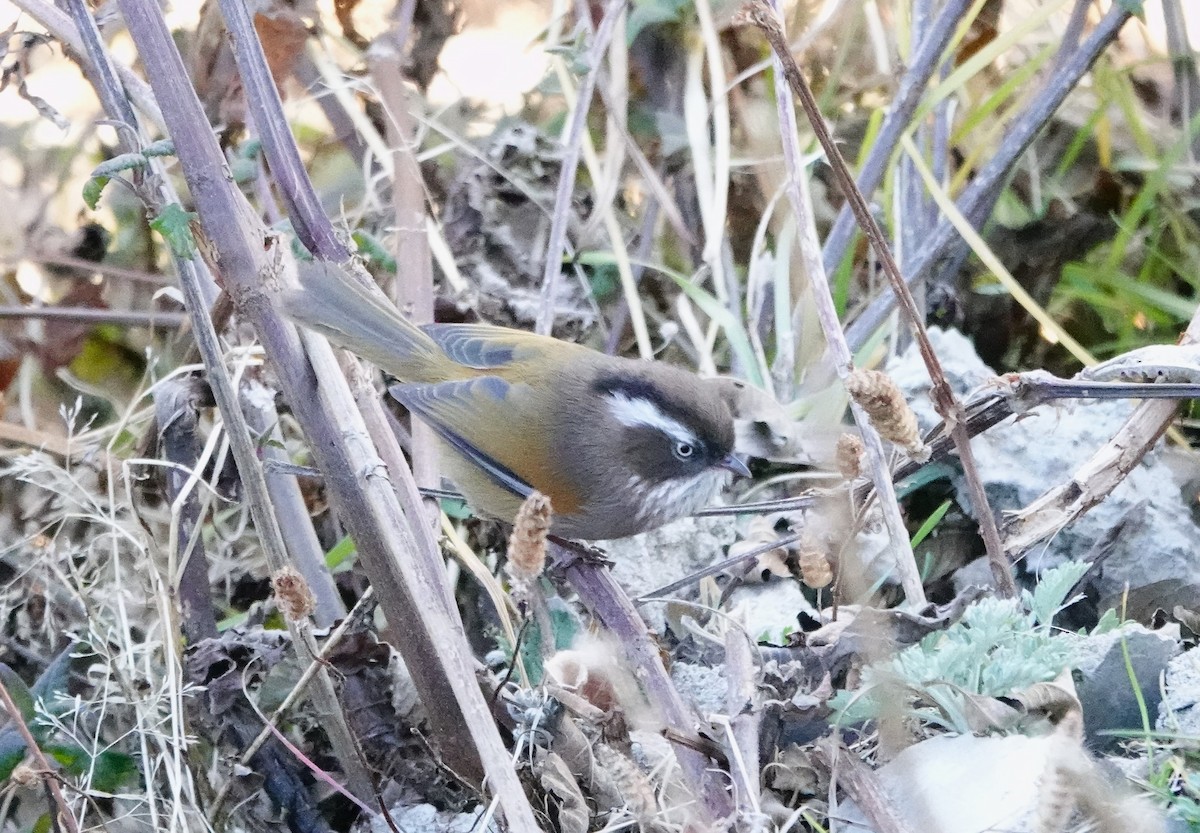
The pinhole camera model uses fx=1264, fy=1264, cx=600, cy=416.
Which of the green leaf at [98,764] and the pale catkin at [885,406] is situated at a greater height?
the pale catkin at [885,406]

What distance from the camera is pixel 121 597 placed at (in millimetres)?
3023

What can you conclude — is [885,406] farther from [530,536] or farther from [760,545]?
[760,545]

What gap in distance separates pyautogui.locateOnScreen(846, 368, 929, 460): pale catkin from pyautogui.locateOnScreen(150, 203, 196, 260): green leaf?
4.08 ft

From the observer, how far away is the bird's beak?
335 cm

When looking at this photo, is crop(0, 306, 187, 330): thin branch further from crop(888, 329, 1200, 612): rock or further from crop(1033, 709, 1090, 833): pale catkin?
crop(1033, 709, 1090, 833): pale catkin

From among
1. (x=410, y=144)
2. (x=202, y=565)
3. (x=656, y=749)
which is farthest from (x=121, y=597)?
(x=410, y=144)

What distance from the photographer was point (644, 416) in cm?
341

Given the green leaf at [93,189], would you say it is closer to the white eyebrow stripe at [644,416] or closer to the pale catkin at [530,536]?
the pale catkin at [530,536]

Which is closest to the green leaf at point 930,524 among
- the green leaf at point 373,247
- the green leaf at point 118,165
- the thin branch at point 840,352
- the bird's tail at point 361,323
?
the thin branch at point 840,352

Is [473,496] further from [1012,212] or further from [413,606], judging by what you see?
[1012,212]

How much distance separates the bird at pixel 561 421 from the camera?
333 centimetres

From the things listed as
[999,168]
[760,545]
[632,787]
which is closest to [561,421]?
[760,545]

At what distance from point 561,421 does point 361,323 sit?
675 millimetres

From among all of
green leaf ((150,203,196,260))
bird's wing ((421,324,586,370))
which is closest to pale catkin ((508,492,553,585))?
green leaf ((150,203,196,260))
